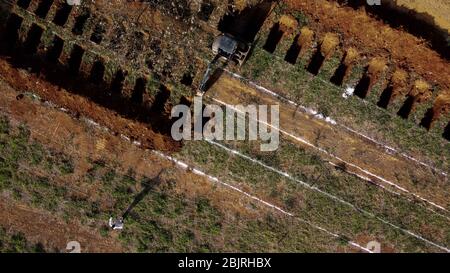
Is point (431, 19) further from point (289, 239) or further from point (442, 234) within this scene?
point (289, 239)

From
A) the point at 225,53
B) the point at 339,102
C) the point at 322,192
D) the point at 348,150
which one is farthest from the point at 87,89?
the point at 348,150

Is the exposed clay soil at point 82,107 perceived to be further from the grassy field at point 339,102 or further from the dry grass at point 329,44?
the dry grass at point 329,44

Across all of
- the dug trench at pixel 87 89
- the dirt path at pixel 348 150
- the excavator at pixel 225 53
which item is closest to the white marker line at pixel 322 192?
the dirt path at pixel 348 150

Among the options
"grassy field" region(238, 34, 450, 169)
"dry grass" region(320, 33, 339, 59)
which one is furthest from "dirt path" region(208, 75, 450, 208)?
"dry grass" region(320, 33, 339, 59)

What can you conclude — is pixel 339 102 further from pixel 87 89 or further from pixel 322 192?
pixel 87 89
